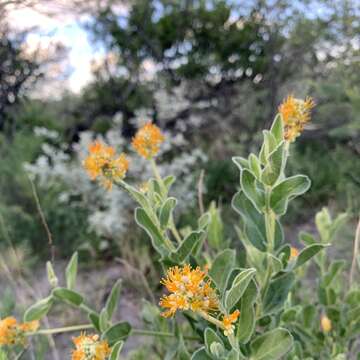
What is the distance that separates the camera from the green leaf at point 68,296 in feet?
3.52

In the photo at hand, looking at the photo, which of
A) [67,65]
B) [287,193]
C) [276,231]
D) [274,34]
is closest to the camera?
[287,193]

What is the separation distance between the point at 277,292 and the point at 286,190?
9.4 inches

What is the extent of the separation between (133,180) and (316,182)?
1458 mm

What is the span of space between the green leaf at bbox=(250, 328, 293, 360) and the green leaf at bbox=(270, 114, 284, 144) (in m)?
0.36

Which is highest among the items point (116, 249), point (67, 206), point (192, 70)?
point (192, 70)

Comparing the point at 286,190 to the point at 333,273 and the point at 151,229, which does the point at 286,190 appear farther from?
the point at 333,273

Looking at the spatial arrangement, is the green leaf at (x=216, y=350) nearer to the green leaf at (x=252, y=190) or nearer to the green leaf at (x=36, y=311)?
the green leaf at (x=252, y=190)

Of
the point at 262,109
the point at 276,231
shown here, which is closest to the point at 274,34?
the point at 262,109

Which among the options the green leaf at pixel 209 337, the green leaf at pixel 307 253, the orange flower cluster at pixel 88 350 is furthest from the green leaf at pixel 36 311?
the green leaf at pixel 307 253

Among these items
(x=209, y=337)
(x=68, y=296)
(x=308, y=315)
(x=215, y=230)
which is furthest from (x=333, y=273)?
(x=68, y=296)

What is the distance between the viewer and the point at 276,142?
93 centimetres

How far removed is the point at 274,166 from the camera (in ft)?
2.88

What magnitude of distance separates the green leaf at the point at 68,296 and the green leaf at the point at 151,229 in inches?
9.4

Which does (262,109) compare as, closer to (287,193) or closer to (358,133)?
(358,133)
